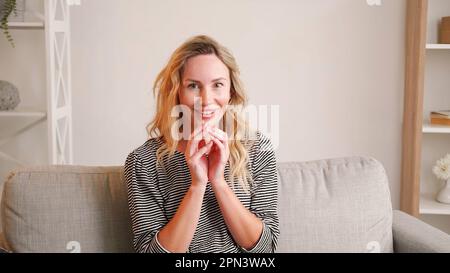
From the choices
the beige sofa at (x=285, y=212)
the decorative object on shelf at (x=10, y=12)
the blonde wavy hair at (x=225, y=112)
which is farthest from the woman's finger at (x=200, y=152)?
the decorative object on shelf at (x=10, y=12)

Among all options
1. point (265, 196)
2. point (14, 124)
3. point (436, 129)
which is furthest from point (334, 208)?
point (14, 124)

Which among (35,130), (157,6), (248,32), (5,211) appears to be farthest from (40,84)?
(5,211)

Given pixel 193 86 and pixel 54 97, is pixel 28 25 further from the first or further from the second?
pixel 193 86

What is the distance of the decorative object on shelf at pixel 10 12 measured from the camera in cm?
217

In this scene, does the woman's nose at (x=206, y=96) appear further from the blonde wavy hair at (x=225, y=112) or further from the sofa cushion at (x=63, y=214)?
Result: the sofa cushion at (x=63, y=214)

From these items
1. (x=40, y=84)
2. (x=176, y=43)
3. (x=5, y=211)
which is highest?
(x=176, y=43)

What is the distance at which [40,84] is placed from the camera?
2447 mm

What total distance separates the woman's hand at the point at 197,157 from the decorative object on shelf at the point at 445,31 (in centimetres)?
150

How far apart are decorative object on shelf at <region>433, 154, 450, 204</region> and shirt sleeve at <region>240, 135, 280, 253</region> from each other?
127cm

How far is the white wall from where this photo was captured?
241cm

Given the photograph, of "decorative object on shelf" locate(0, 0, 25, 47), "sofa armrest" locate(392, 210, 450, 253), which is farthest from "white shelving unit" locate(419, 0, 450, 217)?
"decorative object on shelf" locate(0, 0, 25, 47)

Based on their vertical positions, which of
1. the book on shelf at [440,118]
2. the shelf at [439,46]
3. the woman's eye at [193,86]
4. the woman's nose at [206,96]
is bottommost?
the book on shelf at [440,118]
